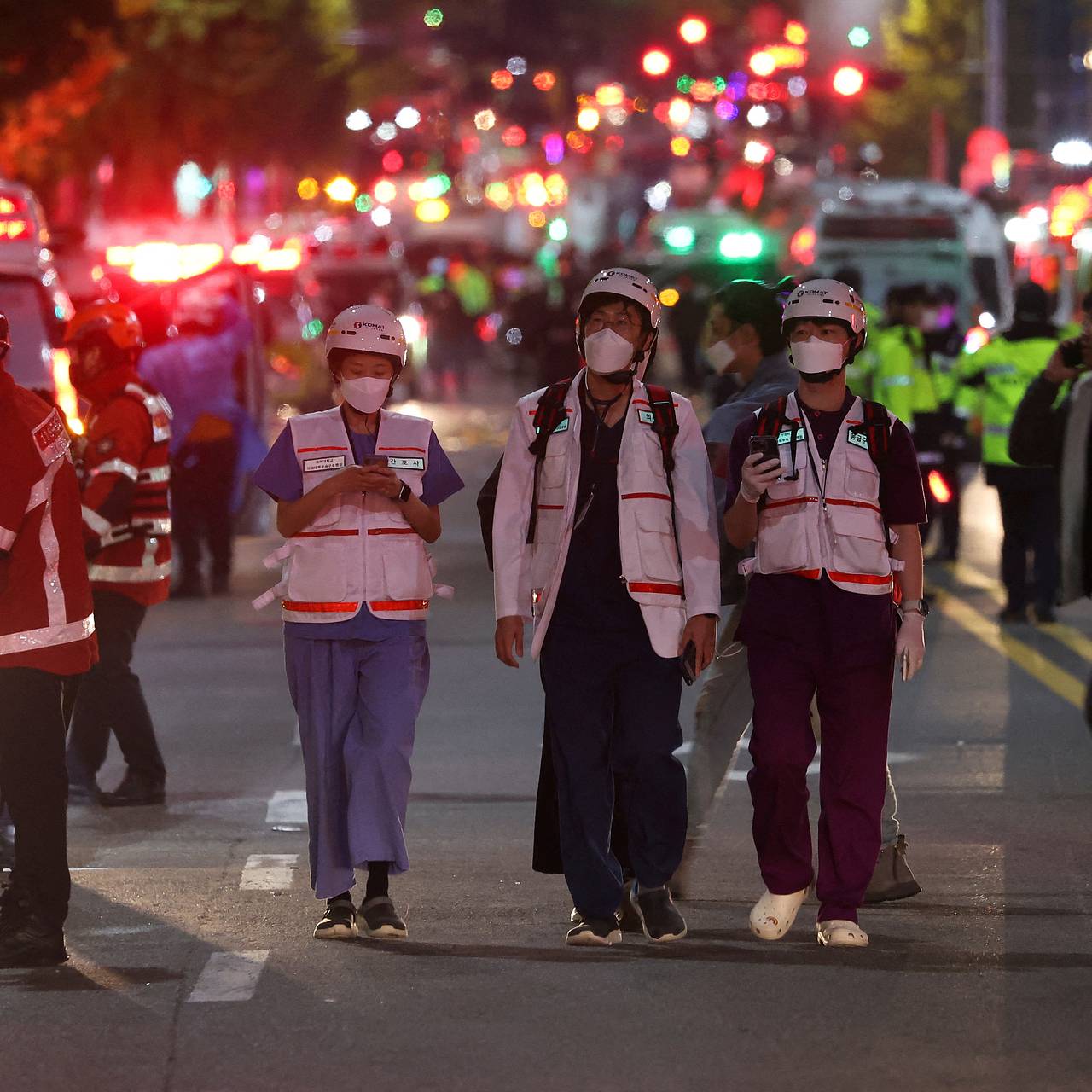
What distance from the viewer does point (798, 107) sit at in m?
43.5

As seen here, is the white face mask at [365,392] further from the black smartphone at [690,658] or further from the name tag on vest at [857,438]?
the name tag on vest at [857,438]

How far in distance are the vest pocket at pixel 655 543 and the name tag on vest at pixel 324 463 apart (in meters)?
0.88

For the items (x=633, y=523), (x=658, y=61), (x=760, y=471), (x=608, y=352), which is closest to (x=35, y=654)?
(x=633, y=523)

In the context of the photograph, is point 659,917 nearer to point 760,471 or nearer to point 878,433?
point 760,471

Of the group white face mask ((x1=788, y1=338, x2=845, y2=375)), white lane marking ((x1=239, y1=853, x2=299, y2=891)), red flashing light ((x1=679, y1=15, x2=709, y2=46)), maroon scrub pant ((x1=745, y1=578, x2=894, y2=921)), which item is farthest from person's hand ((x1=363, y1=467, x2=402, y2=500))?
red flashing light ((x1=679, y1=15, x2=709, y2=46))

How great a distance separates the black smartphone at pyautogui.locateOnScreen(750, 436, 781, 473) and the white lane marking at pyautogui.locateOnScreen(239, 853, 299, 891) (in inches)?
86.1

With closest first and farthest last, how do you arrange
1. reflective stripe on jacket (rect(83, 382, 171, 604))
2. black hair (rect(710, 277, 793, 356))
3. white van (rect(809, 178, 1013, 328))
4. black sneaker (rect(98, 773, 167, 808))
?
1. black hair (rect(710, 277, 793, 356))
2. reflective stripe on jacket (rect(83, 382, 171, 604))
3. black sneaker (rect(98, 773, 167, 808))
4. white van (rect(809, 178, 1013, 328))

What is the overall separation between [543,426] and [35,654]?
4.99 feet

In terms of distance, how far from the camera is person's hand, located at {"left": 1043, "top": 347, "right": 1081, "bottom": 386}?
732 centimetres

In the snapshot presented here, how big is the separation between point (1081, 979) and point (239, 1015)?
7.08 ft

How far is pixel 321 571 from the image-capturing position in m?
7.48

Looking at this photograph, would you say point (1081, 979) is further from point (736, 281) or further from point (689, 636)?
point (736, 281)

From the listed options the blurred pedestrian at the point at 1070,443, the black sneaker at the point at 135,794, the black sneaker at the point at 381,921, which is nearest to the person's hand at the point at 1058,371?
the blurred pedestrian at the point at 1070,443

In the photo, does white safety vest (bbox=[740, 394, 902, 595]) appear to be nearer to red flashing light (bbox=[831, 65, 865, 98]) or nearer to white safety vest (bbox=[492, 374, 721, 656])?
white safety vest (bbox=[492, 374, 721, 656])
